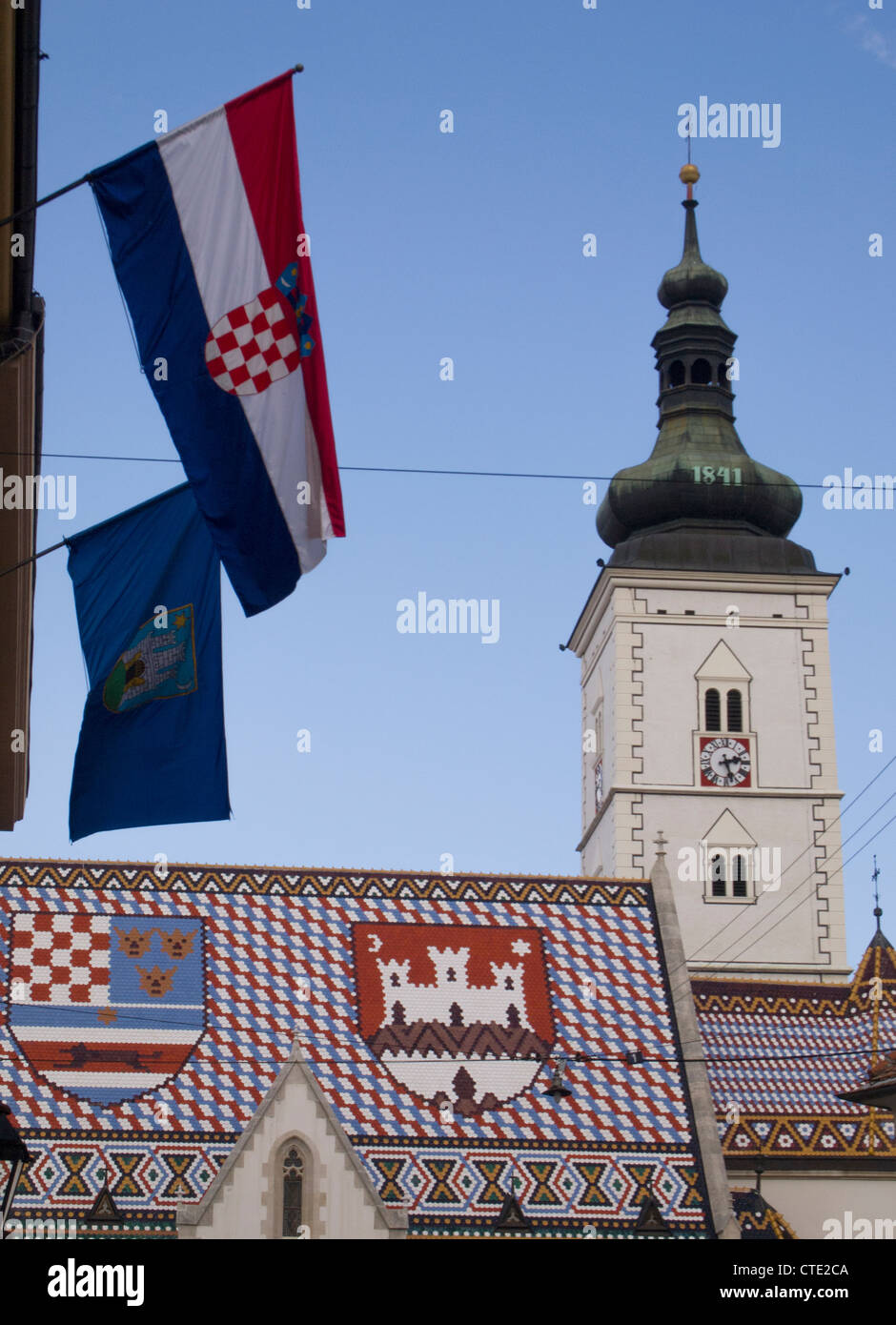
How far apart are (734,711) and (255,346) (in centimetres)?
4278

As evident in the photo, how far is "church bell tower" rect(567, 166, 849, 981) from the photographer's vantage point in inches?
2122

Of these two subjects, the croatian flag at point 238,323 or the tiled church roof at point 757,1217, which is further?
the tiled church roof at point 757,1217

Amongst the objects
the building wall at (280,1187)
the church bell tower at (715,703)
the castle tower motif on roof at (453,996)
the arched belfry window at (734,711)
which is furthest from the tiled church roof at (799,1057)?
the arched belfry window at (734,711)

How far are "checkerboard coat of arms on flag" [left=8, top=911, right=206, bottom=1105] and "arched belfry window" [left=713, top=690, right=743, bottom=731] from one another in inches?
883

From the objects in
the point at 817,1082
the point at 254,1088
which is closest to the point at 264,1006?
the point at 254,1088

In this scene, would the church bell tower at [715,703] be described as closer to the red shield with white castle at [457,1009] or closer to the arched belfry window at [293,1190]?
the red shield with white castle at [457,1009]

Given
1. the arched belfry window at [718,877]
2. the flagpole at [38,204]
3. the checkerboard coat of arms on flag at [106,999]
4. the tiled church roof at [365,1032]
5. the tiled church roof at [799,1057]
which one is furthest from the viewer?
the arched belfry window at [718,877]

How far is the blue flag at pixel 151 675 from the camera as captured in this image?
14836 mm

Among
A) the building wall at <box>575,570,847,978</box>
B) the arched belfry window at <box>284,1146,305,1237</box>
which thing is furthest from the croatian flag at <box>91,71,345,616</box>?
the building wall at <box>575,570,847,978</box>

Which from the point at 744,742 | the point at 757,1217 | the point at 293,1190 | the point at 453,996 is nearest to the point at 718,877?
the point at 744,742

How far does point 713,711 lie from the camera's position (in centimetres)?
5659

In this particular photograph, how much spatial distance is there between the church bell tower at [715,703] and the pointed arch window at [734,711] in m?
0.04

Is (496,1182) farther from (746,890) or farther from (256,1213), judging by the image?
(746,890)
